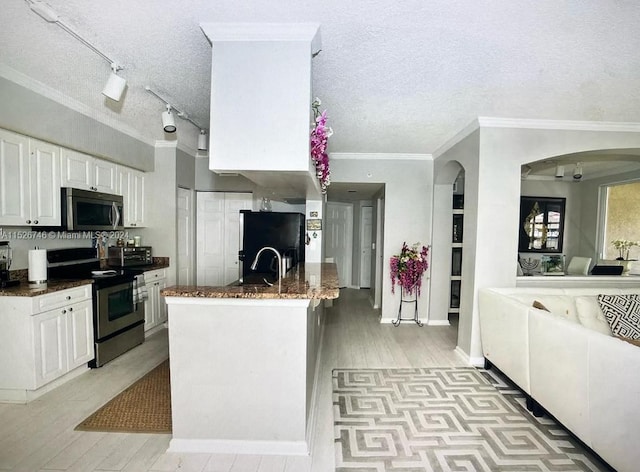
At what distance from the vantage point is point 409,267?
14.4ft

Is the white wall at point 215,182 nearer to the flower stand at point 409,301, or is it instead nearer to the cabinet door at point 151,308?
the cabinet door at point 151,308

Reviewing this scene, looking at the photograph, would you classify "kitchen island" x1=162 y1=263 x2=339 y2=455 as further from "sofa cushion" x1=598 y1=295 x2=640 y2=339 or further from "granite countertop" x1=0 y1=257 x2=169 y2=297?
"sofa cushion" x1=598 y1=295 x2=640 y2=339

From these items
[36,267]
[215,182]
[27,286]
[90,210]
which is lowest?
[27,286]

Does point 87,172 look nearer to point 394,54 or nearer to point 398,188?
point 394,54

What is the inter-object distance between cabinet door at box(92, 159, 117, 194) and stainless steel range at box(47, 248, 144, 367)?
2.42 ft

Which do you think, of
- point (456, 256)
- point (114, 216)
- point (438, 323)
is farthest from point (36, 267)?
point (456, 256)

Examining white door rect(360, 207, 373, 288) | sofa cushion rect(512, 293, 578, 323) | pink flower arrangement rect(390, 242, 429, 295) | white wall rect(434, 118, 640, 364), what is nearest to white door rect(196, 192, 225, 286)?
pink flower arrangement rect(390, 242, 429, 295)

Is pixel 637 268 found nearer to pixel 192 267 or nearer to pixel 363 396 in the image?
pixel 363 396

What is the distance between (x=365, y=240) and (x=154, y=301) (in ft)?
15.4

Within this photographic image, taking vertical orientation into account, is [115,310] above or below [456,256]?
below

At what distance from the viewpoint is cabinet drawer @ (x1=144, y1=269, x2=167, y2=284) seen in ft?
12.1

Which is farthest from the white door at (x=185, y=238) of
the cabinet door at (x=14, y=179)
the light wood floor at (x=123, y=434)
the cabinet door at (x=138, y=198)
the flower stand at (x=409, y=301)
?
the flower stand at (x=409, y=301)

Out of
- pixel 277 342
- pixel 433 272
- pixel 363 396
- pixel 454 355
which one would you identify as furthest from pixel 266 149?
pixel 433 272

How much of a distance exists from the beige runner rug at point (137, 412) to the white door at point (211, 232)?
7.82 feet
